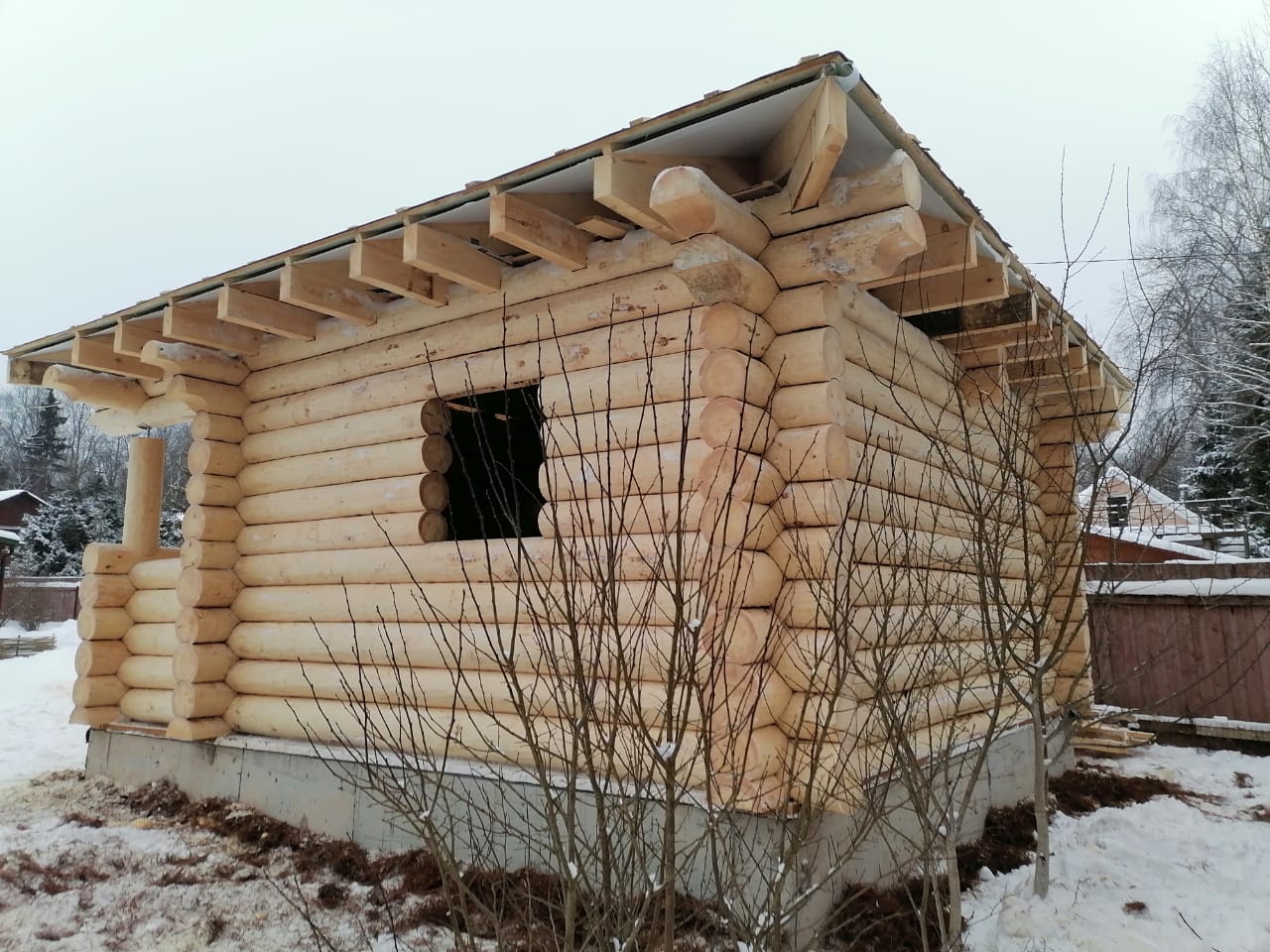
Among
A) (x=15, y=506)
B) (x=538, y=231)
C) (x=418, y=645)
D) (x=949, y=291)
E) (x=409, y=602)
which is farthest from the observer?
(x=15, y=506)

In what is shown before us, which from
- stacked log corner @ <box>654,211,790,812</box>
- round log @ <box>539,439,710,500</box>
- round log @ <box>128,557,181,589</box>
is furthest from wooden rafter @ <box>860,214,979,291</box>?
round log @ <box>128,557,181,589</box>

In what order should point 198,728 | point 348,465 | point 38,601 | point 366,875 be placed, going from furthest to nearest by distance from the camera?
point 38,601 → point 198,728 → point 348,465 → point 366,875

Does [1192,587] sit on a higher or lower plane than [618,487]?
lower

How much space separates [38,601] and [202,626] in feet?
68.3

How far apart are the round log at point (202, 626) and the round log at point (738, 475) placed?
4592 millimetres

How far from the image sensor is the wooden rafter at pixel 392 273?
16.9 feet

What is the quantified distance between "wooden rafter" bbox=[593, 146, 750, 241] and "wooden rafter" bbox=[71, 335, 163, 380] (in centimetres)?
526

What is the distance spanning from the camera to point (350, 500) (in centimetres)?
627

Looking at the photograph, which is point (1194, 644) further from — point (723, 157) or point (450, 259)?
point (450, 259)

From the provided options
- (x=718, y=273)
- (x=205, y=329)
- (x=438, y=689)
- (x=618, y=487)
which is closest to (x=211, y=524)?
(x=205, y=329)

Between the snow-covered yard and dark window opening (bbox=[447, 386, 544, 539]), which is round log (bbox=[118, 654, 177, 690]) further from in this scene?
dark window opening (bbox=[447, 386, 544, 539])

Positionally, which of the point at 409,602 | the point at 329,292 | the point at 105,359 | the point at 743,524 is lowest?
the point at 409,602

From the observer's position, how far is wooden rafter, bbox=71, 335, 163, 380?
712 cm

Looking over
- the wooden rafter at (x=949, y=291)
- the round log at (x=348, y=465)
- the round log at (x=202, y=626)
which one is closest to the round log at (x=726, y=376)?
the wooden rafter at (x=949, y=291)
